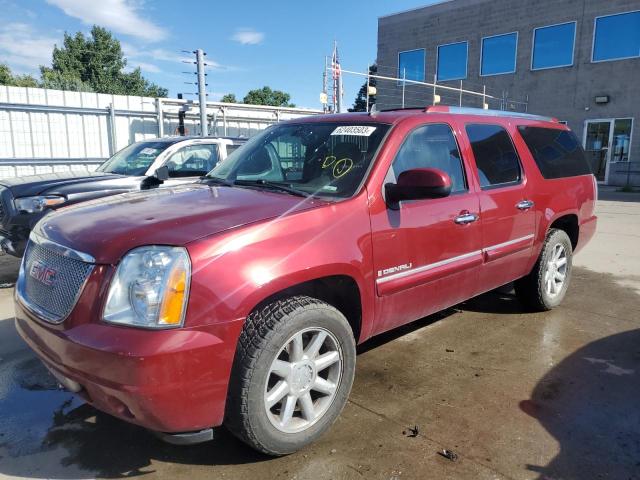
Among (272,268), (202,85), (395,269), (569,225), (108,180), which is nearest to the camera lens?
(272,268)

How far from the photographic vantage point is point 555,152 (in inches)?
188

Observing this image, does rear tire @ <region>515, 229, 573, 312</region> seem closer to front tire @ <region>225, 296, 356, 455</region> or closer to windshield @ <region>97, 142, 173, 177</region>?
front tire @ <region>225, 296, 356, 455</region>

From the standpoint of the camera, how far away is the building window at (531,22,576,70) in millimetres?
18859

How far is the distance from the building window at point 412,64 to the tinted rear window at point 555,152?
19461 mm

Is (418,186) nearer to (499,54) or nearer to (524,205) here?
(524,205)

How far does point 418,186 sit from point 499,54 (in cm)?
2061

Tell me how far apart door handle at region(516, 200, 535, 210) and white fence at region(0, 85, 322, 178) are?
10.2m

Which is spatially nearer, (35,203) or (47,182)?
(35,203)

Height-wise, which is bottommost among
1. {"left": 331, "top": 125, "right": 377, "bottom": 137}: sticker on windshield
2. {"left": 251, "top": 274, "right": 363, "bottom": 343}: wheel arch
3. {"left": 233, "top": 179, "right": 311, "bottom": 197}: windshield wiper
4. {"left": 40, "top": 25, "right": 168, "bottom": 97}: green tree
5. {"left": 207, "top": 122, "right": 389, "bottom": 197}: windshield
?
{"left": 251, "top": 274, "right": 363, "bottom": 343}: wheel arch

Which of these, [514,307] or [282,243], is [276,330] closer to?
[282,243]


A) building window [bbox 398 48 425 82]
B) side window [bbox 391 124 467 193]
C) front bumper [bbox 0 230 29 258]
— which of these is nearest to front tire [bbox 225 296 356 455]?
side window [bbox 391 124 467 193]

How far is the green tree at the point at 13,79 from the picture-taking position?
133ft

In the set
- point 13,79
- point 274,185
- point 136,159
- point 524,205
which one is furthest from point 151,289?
point 13,79

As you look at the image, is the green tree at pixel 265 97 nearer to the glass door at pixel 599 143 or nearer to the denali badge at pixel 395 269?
the glass door at pixel 599 143
